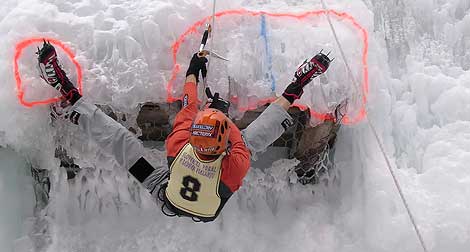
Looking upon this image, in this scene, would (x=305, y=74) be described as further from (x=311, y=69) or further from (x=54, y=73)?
(x=54, y=73)

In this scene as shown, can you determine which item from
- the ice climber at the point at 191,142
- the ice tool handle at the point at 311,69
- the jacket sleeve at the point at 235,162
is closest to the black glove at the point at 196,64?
the ice climber at the point at 191,142

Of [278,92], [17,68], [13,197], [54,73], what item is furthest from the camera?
[13,197]

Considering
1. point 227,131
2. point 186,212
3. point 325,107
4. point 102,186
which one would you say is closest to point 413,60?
point 325,107

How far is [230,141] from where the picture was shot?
9.67ft

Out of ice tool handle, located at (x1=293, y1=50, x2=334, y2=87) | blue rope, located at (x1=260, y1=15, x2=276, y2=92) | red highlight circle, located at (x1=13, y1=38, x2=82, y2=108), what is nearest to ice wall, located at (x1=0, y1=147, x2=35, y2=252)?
red highlight circle, located at (x1=13, y1=38, x2=82, y2=108)

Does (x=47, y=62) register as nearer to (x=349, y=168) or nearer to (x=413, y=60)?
(x=349, y=168)

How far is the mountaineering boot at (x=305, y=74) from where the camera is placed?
313 centimetres

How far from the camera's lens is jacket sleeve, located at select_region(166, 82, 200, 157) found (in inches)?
116

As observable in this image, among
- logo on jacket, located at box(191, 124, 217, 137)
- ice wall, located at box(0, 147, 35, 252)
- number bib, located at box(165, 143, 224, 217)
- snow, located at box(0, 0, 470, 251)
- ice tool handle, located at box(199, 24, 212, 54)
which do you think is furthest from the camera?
ice wall, located at box(0, 147, 35, 252)

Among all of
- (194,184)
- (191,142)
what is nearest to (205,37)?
(191,142)

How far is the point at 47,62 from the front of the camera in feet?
10.1

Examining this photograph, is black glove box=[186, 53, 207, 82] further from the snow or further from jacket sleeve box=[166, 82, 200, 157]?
the snow

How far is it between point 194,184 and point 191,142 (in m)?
0.29

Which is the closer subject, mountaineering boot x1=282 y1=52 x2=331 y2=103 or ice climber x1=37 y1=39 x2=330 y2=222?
ice climber x1=37 y1=39 x2=330 y2=222
